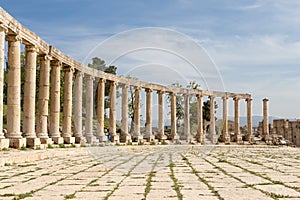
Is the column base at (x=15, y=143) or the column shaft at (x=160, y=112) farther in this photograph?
the column shaft at (x=160, y=112)

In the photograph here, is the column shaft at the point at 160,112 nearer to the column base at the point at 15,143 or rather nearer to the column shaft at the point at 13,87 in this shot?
the column shaft at the point at 13,87

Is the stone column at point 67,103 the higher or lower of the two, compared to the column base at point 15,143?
higher

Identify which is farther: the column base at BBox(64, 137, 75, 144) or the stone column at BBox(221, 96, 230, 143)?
the stone column at BBox(221, 96, 230, 143)

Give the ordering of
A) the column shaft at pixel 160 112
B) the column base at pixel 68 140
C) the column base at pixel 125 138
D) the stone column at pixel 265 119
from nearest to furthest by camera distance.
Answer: the column base at pixel 68 140 → the column base at pixel 125 138 → the column shaft at pixel 160 112 → the stone column at pixel 265 119

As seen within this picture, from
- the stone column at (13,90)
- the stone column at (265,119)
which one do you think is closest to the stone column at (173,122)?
the stone column at (265,119)

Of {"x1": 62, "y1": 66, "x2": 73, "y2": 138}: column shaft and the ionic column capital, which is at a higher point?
the ionic column capital

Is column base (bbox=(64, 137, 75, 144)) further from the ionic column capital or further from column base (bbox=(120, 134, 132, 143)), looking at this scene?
column base (bbox=(120, 134, 132, 143))

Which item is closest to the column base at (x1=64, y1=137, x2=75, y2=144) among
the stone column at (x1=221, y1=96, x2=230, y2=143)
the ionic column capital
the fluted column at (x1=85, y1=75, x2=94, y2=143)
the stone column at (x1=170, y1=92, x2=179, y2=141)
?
the fluted column at (x1=85, y1=75, x2=94, y2=143)

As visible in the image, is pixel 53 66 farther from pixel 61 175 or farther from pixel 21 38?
pixel 61 175

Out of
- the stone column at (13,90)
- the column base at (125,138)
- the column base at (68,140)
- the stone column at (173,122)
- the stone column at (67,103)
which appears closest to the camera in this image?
the stone column at (13,90)

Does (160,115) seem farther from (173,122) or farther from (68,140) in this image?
(68,140)

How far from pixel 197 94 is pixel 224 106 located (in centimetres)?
502

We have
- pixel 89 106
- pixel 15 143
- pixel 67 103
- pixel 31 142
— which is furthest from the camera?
pixel 89 106

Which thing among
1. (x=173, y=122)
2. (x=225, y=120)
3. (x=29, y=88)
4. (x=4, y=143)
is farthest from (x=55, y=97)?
(x=225, y=120)
